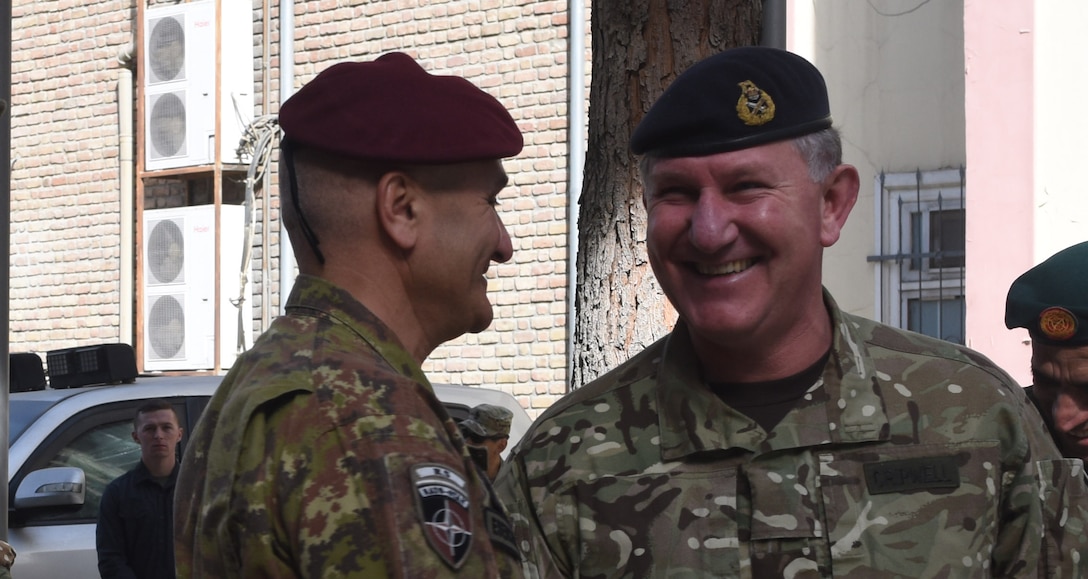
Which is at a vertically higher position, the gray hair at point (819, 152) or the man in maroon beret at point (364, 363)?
the gray hair at point (819, 152)

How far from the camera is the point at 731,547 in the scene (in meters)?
2.07

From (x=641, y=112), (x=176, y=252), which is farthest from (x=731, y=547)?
(x=176, y=252)

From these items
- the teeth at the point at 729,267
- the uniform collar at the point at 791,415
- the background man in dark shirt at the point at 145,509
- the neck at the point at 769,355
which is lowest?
the background man in dark shirt at the point at 145,509

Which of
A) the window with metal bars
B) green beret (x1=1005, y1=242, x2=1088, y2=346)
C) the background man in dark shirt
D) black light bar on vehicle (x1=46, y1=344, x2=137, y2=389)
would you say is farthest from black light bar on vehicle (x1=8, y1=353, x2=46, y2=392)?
green beret (x1=1005, y1=242, x2=1088, y2=346)

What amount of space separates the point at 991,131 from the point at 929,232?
1.12 metres

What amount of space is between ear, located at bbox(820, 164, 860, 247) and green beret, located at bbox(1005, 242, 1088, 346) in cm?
74

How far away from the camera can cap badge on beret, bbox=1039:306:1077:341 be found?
2740 mm

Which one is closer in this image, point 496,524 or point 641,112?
point 496,524

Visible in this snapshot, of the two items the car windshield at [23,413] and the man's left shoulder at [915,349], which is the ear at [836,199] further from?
the car windshield at [23,413]

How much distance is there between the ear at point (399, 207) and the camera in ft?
5.90

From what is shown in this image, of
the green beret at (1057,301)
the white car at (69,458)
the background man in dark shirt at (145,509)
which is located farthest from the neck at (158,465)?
the green beret at (1057,301)

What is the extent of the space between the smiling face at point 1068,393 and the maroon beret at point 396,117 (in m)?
1.41

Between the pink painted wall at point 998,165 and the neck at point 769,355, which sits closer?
the neck at point 769,355

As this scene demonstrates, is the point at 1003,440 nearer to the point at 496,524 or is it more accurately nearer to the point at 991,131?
the point at 496,524
